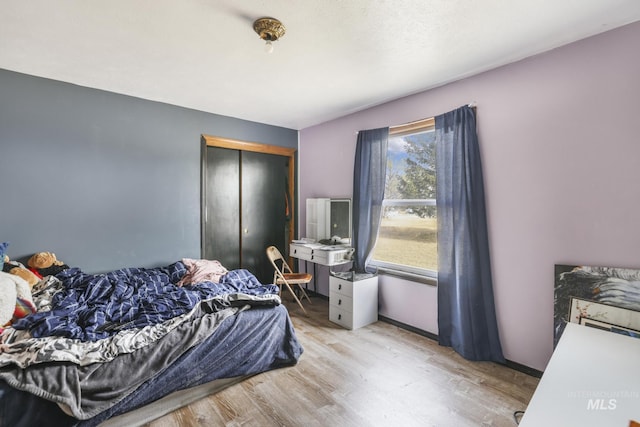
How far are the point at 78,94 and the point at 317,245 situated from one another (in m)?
3.09

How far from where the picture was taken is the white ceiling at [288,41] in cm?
175

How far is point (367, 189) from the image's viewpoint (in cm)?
347

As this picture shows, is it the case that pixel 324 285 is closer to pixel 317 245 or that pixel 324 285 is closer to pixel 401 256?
pixel 317 245

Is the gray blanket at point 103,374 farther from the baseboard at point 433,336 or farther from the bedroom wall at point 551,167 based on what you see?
the bedroom wall at point 551,167

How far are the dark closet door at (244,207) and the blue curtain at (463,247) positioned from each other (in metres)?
2.50

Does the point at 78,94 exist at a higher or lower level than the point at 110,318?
higher

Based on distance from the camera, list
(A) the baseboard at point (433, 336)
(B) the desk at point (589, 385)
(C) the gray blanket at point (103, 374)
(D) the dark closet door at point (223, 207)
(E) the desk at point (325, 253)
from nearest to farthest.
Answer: (B) the desk at point (589, 385)
(C) the gray blanket at point (103, 374)
(A) the baseboard at point (433, 336)
(E) the desk at point (325, 253)
(D) the dark closet door at point (223, 207)

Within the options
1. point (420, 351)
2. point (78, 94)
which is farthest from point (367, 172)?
point (78, 94)

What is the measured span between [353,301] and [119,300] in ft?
7.14

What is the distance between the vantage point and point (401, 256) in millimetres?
3432

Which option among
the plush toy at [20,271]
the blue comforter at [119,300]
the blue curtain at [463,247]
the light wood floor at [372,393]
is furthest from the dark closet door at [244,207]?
the blue curtain at [463,247]

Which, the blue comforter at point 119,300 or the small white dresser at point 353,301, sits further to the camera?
the small white dresser at point 353,301

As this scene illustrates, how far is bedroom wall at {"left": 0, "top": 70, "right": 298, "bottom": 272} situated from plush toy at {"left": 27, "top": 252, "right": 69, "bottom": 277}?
132 millimetres

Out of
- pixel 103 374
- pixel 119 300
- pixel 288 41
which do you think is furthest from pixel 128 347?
pixel 288 41
